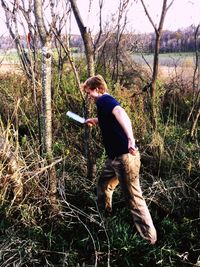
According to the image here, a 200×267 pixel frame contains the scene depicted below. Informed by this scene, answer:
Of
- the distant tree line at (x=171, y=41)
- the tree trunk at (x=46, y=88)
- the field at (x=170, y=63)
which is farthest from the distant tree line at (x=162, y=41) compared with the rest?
the tree trunk at (x=46, y=88)

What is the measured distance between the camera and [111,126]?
3293mm

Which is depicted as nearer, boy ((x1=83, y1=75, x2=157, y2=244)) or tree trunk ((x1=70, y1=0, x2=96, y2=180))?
boy ((x1=83, y1=75, x2=157, y2=244))

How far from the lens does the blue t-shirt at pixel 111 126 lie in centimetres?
324

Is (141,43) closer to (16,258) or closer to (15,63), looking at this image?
Answer: (15,63)

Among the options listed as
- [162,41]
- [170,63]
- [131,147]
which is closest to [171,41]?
[162,41]

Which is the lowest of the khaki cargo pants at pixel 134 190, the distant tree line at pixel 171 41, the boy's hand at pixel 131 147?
the khaki cargo pants at pixel 134 190

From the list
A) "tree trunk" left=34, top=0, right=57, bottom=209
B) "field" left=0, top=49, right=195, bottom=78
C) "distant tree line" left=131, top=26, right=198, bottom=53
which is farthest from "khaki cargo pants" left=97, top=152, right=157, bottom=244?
"distant tree line" left=131, top=26, right=198, bottom=53

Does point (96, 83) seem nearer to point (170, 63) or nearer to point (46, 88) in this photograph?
point (46, 88)

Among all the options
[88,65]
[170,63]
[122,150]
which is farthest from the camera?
[170,63]

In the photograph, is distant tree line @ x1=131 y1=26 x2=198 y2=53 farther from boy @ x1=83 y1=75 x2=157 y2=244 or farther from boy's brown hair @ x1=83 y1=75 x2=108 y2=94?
boy @ x1=83 y1=75 x2=157 y2=244

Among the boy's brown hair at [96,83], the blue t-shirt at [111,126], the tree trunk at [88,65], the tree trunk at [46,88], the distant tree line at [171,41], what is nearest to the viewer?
the tree trunk at [46,88]

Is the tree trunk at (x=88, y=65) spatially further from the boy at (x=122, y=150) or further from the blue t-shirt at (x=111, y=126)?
the blue t-shirt at (x=111, y=126)

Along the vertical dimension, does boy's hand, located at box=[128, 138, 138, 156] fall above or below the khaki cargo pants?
above

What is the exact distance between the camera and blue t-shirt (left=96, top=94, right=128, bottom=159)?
3.24m
